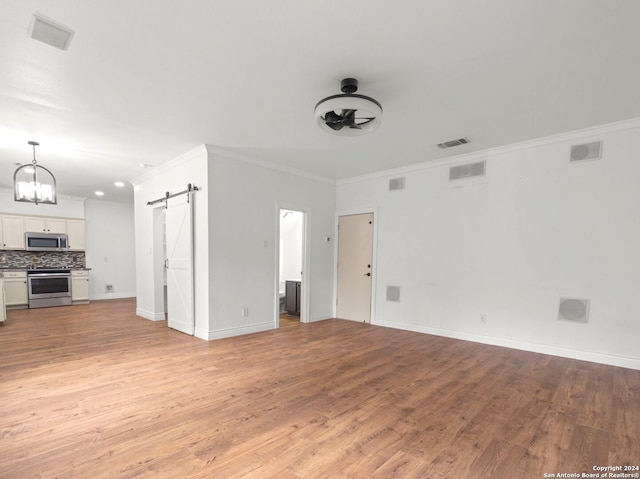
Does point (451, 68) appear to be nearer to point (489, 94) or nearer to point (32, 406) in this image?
point (489, 94)

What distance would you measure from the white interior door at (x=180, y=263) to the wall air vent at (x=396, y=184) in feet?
11.3

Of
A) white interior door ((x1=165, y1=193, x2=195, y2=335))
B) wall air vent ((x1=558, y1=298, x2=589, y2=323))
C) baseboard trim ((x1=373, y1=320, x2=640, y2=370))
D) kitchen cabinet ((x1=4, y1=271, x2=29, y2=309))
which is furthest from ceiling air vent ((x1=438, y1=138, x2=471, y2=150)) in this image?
kitchen cabinet ((x1=4, y1=271, x2=29, y2=309))

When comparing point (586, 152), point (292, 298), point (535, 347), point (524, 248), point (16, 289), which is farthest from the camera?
point (16, 289)

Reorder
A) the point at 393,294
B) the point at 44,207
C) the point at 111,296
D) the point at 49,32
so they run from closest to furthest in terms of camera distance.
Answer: the point at 49,32 < the point at 393,294 < the point at 44,207 < the point at 111,296

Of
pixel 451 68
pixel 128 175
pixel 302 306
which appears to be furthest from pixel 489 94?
pixel 128 175

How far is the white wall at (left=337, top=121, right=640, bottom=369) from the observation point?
3613 mm

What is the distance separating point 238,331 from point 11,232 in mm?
6719

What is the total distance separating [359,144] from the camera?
4.33m

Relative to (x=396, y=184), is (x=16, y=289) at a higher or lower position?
lower

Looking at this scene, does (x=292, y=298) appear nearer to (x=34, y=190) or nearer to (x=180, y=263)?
(x=180, y=263)

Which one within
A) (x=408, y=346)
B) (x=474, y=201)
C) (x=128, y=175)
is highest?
(x=128, y=175)

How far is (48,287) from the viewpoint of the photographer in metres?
7.43

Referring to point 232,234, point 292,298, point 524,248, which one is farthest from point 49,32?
point 524,248

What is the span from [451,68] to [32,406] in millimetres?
4486
